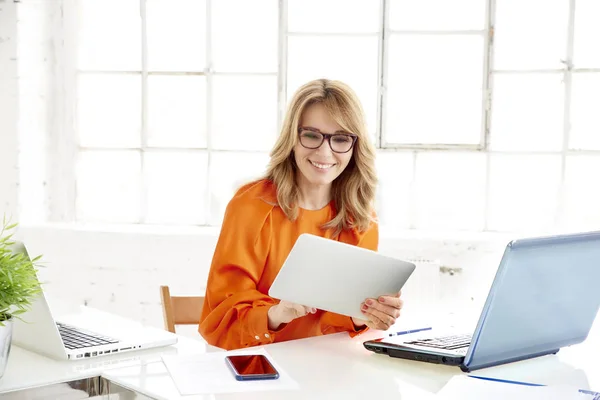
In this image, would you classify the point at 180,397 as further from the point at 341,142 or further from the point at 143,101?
the point at 143,101

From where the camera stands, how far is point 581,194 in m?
3.62

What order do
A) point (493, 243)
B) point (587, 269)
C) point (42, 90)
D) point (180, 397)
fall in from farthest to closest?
point (42, 90) → point (493, 243) → point (587, 269) → point (180, 397)

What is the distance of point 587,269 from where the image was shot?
5.59ft

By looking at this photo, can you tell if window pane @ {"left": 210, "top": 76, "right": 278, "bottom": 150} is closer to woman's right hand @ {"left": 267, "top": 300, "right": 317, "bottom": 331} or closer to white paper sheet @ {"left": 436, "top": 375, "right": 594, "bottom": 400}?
woman's right hand @ {"left": 267, "top": 300, "right": 317, "bottom": 331}

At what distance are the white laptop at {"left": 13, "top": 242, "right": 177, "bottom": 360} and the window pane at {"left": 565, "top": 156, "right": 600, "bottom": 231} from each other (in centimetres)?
246

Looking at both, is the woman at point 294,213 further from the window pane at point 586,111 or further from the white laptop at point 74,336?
the window pane at point 586,111

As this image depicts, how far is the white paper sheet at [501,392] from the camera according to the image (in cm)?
142

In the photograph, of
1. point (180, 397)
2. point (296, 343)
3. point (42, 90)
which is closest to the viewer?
point (180, 397)

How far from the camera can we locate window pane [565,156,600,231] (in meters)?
A: 3.61

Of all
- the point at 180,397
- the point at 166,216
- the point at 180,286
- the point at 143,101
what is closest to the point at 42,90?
the point at 143,101

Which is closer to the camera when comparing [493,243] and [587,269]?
[587,269]

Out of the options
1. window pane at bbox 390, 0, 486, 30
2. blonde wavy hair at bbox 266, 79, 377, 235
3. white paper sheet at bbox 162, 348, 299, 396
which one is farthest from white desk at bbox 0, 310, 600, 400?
window pane at bbox 390, 0, 486, 30

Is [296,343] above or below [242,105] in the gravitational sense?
below

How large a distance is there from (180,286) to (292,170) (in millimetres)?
1511
